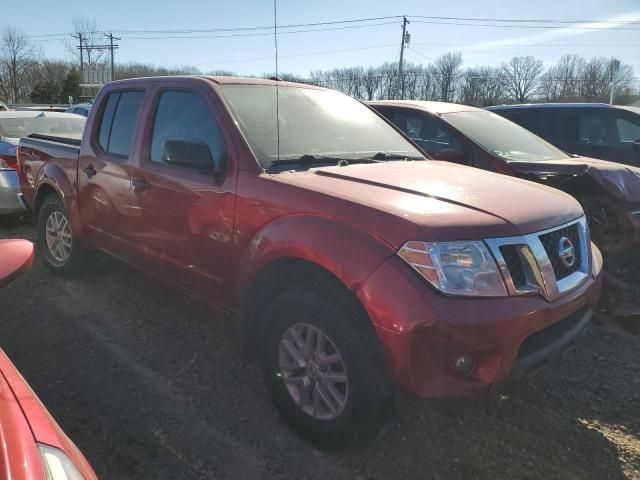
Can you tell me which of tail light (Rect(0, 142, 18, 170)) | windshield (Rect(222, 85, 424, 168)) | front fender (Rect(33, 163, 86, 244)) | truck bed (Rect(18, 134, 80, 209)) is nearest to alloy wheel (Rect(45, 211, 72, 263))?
front fender (Rect(33, 163, 86, 244))

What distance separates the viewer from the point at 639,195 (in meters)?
4.98

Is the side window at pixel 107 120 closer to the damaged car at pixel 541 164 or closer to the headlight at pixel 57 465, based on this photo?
the damaged car at pixel 541 164

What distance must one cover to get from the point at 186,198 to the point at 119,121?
54.4 inches

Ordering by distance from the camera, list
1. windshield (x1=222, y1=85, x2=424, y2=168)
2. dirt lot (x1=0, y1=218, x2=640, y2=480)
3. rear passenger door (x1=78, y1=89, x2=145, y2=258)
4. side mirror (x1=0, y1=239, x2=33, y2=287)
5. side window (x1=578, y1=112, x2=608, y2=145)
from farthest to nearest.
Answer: side window (x1=578, y1=112, x2=608, y2=145)
rear passenger door (x1=78, y1=89, x2=145, y2=258)
windshield (x1=222, y1=85, x2=424, y2=168)
dirt lot (x1=0, y1=218, x2=640, y2=480)
side mirror (x1=0, y1=239, x2=33, y2=287)

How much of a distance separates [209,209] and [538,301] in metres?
1.85

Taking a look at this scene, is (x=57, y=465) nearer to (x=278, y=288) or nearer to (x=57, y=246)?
(x=278, y=288)

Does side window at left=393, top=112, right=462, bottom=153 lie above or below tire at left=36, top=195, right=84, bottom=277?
above

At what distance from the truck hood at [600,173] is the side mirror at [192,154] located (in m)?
3.25

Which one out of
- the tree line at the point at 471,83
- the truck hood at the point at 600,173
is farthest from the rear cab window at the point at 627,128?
the tree line at the point at 471,83

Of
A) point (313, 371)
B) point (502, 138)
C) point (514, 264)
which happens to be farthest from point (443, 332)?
point (502, 138)

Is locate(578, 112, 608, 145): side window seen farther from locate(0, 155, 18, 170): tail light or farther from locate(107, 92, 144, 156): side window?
locate(0, 155, 18, 170): tail light

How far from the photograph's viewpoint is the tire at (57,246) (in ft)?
15.5

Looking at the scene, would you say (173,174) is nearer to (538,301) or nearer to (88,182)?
(88,182)

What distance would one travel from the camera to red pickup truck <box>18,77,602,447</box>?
2.11 m
